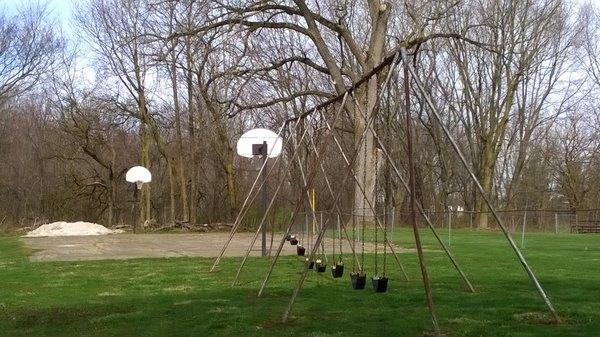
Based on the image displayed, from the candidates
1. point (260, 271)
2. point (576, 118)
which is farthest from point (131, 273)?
point (576, 118)

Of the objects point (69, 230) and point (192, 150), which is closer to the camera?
point (69, 230)

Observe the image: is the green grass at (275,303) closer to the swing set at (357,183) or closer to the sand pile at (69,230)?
the swing set at (357,183)

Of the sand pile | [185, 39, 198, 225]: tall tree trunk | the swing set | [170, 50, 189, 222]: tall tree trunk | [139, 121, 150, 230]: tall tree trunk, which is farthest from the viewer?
[139, 121, 150, 230]: tall tree trunk

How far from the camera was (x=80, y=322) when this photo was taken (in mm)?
7453

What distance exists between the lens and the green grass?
689 cm

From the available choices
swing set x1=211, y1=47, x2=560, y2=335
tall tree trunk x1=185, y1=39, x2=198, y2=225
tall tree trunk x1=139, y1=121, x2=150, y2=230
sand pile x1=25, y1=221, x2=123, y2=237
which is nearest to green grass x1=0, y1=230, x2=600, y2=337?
swing set x1=211, y1=47, x2=560, y2=335

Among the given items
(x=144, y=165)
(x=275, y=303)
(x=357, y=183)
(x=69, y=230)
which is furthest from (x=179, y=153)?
(x=275, y=303)

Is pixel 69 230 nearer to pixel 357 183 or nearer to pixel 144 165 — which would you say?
pixel 144 165

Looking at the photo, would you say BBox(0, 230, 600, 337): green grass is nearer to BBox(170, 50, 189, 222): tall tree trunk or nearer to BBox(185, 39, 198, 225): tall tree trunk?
BBox(185, 39, 198, 225): tall tree trunk

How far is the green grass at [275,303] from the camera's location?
22.6ft

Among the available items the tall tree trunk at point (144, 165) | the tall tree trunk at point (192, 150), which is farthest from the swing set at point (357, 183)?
the tall tree trunk at point (144, 165)

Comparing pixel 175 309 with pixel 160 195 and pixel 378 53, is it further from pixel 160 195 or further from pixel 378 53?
pixel 160 195

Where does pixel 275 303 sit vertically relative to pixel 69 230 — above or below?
below

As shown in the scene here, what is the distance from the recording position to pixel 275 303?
8625mm
